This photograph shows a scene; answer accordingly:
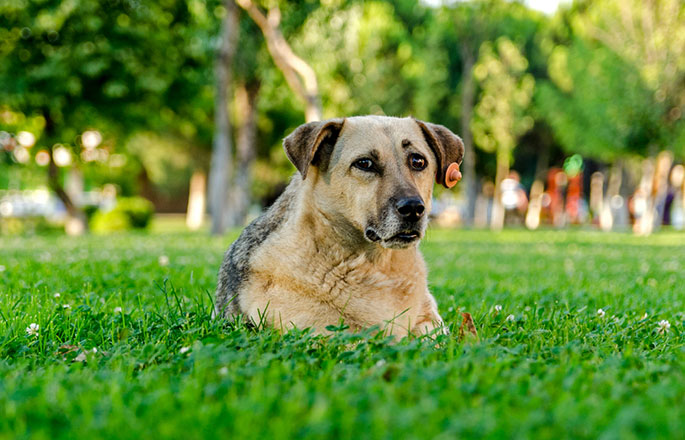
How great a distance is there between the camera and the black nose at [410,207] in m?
4.03

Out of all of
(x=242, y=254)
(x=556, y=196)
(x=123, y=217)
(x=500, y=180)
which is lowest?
(x=123, y=217)

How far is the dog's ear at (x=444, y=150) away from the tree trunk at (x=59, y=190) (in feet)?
74.8

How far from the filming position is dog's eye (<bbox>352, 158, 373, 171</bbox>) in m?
4.36

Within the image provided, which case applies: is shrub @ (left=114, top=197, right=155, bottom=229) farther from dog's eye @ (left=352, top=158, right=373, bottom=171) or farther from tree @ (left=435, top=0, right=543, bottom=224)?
dog's eye @ (left=352, top=158, right=373, bottom=171)

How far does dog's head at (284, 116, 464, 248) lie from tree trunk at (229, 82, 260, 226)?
896 inches

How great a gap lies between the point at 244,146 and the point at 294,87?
9860 mm

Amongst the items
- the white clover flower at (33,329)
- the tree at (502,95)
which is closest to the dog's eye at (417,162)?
the white clover flower at (33,329)

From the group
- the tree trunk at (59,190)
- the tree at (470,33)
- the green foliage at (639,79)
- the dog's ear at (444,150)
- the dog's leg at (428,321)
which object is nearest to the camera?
the dog's leg at (428,321)

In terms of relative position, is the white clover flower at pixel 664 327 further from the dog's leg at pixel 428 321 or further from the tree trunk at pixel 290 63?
the tree trunk at pixel 290 63

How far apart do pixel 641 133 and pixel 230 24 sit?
18424 millimetres

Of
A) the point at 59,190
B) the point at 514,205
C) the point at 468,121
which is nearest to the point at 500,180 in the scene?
the point at 468,121

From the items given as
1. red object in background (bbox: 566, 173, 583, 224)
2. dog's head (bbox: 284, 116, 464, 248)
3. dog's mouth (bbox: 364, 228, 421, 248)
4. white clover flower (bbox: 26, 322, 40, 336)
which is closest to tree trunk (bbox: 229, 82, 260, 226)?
dog's head (bbox: 284, 116, 464, 248)

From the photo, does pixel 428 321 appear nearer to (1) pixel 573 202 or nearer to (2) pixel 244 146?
(2) pixel 244 146

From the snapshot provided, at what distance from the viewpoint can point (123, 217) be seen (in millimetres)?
28172
